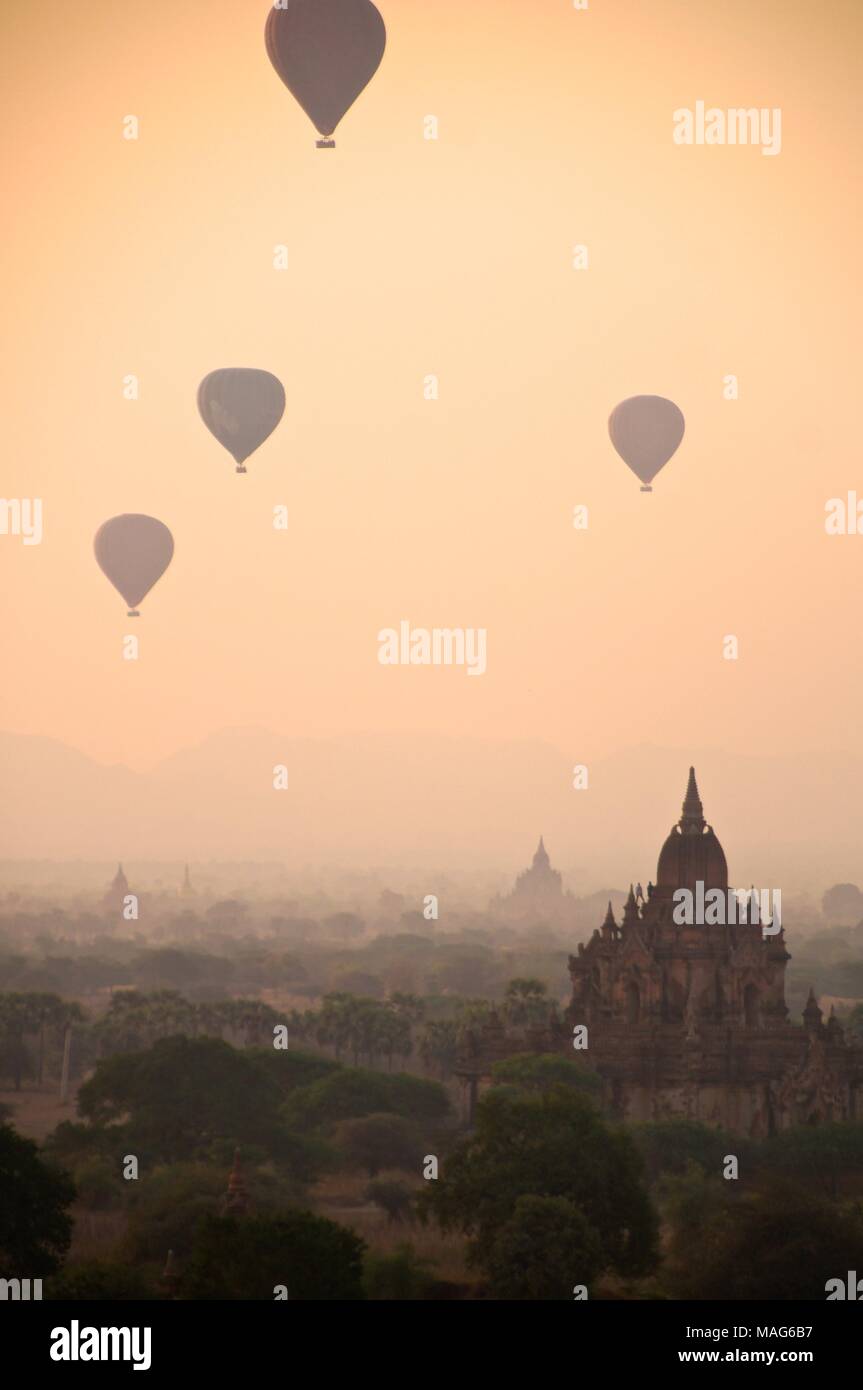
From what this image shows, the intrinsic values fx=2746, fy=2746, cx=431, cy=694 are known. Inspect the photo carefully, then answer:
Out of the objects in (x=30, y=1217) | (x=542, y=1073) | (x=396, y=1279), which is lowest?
(x=396, y=1279)

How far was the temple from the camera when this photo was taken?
8956cm

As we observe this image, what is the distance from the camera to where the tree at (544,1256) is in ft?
209

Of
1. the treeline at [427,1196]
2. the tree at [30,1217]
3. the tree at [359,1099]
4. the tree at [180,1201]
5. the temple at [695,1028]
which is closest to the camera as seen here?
the treeline at [427,1196]

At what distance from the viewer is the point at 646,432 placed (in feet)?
428

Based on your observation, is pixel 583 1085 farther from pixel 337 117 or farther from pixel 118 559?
pixel 118 559

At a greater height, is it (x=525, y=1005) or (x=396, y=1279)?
(x=525, y=1005)

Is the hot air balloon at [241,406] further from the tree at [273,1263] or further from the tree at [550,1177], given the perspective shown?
the tree at [273,1263]

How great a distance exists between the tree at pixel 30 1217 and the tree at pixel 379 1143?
20142mm

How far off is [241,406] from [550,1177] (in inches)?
2689

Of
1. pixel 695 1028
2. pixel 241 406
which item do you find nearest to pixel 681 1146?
pixel 695 1028

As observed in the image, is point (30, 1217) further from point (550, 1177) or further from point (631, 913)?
point (631, 913)

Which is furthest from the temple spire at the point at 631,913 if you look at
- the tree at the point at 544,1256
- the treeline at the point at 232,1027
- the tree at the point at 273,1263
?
the tree at the point at 273,1263

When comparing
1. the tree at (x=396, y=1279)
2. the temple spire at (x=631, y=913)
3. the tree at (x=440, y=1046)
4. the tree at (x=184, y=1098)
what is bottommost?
the tree at (x=396, y=1279)
